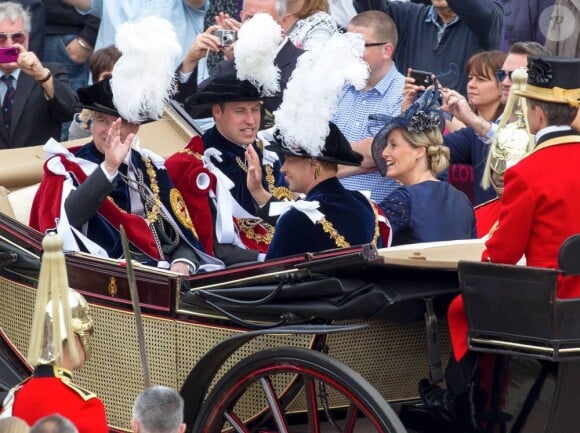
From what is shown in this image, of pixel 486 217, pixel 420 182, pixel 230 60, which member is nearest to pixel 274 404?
pixel 420 182

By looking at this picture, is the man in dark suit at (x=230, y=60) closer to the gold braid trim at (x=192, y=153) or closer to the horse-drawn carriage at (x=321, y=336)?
the gold braid trim at (x=192, y=153)

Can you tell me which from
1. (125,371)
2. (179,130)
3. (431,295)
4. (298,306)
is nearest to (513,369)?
(431,295)

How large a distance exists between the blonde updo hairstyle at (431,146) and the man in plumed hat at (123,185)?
1079 millimetres

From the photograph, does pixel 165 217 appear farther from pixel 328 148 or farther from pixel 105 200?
pixel 328 148

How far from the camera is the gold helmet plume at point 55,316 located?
4.53m

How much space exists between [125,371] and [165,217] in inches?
40.3

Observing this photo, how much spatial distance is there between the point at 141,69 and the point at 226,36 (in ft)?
5.41

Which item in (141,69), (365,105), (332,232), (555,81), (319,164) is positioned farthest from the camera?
(365,105)

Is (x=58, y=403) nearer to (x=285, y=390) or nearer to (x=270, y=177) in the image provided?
(x=285, y=390)

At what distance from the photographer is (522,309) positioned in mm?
4852

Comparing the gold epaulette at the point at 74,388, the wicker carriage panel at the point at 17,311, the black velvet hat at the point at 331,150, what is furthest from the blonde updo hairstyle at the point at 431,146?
the gold epaulette at the point at 74,388

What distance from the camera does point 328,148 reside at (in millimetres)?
5723

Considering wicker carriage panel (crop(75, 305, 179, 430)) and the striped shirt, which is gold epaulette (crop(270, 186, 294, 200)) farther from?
wicker carriage panel (crop(75, 305, 179, 430))

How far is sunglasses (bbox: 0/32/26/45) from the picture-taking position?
810 cm
